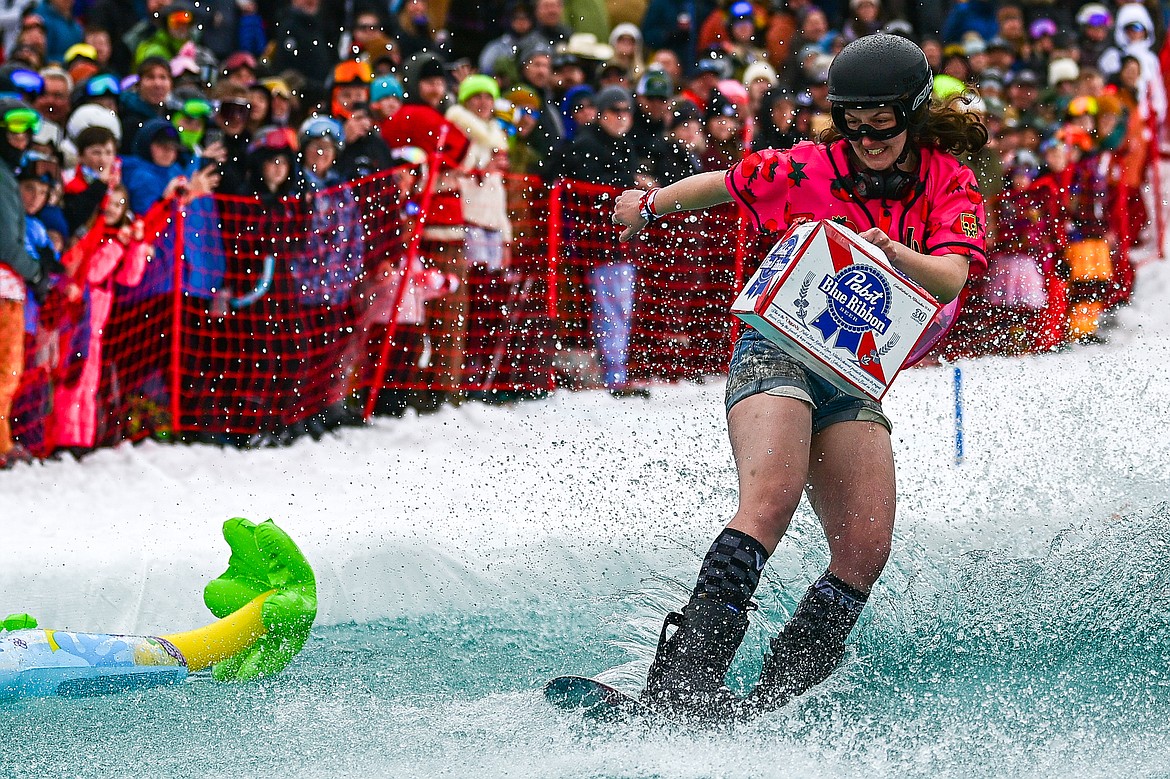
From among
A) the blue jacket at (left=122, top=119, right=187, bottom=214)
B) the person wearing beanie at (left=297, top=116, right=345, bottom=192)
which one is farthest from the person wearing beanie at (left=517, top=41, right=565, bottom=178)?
the blue jacket at (left=122, top=119, right=187, bottom=214)

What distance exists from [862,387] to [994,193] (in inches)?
238

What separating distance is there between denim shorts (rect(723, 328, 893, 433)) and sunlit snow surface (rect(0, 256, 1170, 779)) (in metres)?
0.80

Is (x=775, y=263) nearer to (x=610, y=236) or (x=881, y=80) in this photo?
(x=881, y=80)

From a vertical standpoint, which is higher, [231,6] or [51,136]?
[231,6]

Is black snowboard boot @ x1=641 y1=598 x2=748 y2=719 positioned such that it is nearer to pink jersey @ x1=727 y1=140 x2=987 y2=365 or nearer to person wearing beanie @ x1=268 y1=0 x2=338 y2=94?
pink jersey @ x1=727 y1=140 x2=987 y2=365

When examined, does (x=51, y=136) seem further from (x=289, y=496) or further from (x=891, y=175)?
(x=891, y=175)

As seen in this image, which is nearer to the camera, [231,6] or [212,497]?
[212,497]

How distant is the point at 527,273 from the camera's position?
8711mm

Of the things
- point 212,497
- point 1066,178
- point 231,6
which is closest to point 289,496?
point 212,497

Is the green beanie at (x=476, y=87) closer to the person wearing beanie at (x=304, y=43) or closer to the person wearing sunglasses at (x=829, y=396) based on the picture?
the person wearing beanie at (x=304, y=43)

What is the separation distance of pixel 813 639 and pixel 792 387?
71 cm

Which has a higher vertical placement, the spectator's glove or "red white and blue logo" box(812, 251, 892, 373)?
"red white and blue logo" box(812, 251, 892, 373)

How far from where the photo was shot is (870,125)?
153 inches

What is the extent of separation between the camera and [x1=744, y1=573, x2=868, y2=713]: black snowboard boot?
4.01 metres
